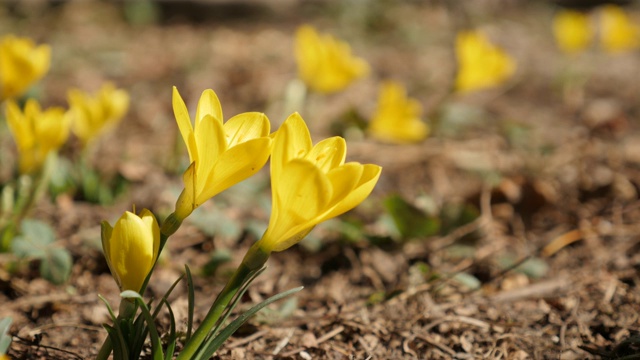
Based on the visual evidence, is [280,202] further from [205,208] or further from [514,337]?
[205,208]

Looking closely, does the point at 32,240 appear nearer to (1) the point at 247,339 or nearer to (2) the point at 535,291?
(1) the point at 247,339

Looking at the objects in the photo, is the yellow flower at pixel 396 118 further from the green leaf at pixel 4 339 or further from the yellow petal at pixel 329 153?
the green leaf at pixel 4 339

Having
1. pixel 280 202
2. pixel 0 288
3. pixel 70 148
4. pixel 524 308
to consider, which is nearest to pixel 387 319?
pixel 524 308

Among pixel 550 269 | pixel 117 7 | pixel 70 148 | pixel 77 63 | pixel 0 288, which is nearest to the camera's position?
pixel 0 288

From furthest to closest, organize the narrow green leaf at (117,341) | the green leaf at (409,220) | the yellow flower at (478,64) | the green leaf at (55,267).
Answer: the yellow flower at (478,64) < the green leaf at (409,220) < the green leaf at (55,267) < the narrow green leaf at (117,341)

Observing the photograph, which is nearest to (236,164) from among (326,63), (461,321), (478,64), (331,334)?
(331,334)

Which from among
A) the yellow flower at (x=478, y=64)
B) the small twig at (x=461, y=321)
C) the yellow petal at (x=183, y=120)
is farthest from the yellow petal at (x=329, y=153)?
the yellow flower at (x=478, y=64)

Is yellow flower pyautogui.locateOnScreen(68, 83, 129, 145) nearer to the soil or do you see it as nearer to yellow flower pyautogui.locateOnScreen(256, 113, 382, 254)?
the soil
